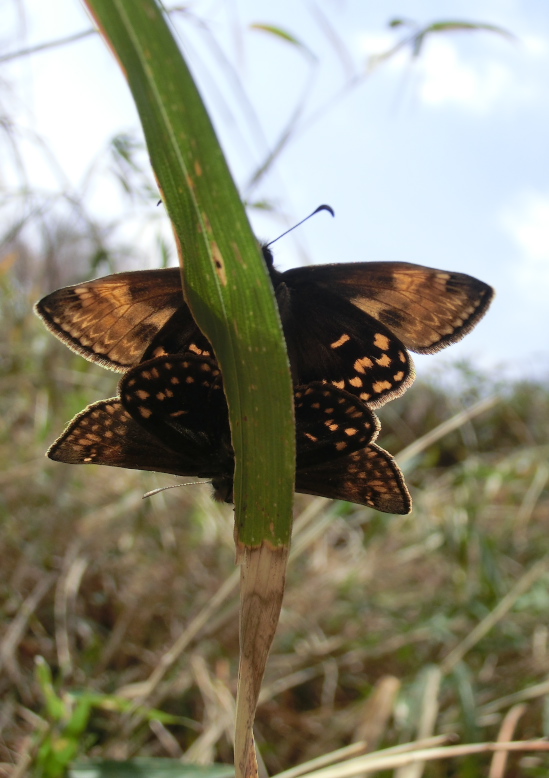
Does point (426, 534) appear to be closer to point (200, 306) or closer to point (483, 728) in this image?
point (483, 728)

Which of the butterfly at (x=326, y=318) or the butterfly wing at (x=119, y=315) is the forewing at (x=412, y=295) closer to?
the butterfly at (x=326, y=318)

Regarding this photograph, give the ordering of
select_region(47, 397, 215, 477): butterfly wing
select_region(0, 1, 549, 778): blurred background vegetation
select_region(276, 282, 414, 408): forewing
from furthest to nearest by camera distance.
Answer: select_region(0, 1, 549, 778): blurred background vegetation, select_region(276, 282, 414, 408): forewing, select_region(47, 397, 215, 477): butterfly wing

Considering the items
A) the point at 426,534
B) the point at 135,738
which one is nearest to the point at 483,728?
the point at 426,534

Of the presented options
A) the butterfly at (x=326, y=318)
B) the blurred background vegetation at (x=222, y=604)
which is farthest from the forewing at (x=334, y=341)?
the blurred background vegetation at (x=222, y=604)

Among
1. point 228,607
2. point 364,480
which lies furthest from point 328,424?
point 228,607

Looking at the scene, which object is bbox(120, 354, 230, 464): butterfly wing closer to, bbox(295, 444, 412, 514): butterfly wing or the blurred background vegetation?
bbox(295, 444, 412, 514): butterfly wing

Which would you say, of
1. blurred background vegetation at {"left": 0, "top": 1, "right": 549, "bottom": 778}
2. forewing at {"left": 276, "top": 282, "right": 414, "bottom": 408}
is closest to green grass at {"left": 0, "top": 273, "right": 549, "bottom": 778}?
blurred background vegetation at {"left": 0, "top": 1, "right": 549, "bottom": 778}

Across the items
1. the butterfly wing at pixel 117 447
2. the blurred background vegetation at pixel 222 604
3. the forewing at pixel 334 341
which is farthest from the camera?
the blurred background vegetation at pixel 222 604

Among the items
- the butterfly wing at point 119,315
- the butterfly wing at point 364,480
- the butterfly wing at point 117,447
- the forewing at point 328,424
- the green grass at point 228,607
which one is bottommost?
the green grass at point 228,607
